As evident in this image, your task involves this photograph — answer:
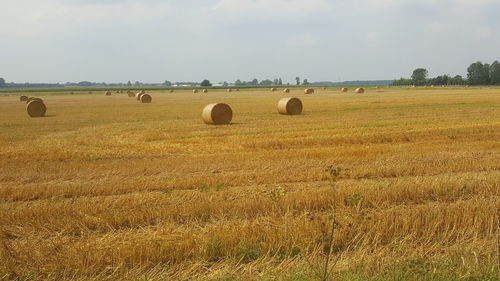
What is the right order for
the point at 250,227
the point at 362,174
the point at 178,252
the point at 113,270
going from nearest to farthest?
the point at 113,270 < the point at 178,252 < the point at 250,227 < the point at 362,174

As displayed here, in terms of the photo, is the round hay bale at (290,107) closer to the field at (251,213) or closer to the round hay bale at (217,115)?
the round hay bale at (217,115)

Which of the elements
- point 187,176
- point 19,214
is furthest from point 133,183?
point 19,214

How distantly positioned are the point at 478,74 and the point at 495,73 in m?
4.49

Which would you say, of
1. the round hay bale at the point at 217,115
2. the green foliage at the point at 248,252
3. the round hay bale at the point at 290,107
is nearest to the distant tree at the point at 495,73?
the round hay bale at the point at 290,107

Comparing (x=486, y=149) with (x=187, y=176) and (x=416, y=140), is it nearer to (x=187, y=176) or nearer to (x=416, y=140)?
(x=416, y=140)

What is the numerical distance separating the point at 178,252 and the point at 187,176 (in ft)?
16.3

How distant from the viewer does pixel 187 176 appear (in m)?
10.3

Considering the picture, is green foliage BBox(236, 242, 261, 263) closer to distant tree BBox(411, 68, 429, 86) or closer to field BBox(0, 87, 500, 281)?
field BBox(0, 87, 500, 281)

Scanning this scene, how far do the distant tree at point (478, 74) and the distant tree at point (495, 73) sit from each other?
1.07 meters

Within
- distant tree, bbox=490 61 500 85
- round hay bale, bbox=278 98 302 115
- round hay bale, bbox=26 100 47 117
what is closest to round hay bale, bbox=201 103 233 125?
round hay bale, bbox=278 98 302 115

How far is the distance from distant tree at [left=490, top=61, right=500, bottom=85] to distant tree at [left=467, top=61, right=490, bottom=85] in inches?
41.9

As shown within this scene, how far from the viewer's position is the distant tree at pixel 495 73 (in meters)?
136

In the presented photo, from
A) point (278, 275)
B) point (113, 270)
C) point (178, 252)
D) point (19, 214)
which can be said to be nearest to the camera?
point (278, 275)

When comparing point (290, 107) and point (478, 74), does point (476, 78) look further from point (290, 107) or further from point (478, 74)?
point (290, 107)
